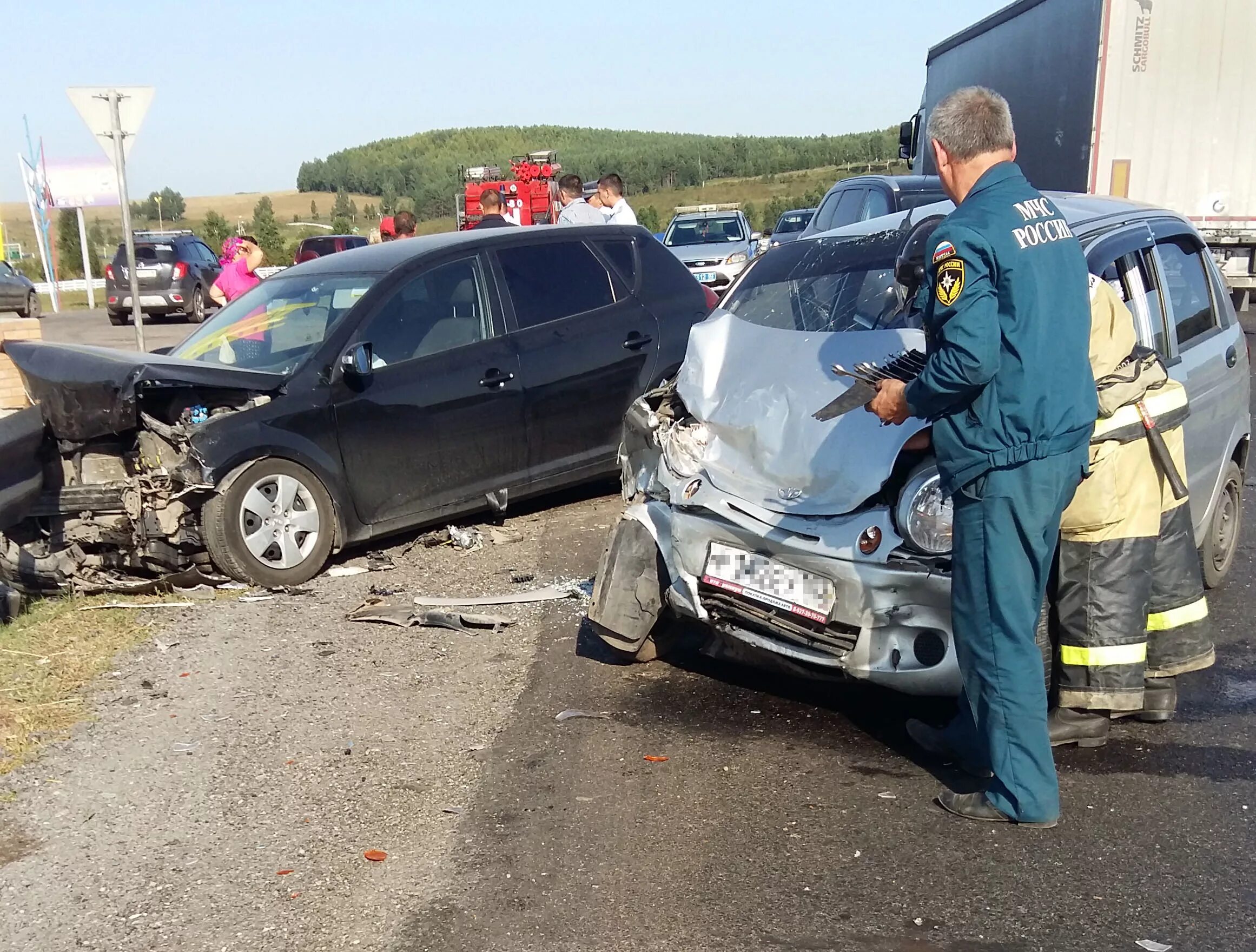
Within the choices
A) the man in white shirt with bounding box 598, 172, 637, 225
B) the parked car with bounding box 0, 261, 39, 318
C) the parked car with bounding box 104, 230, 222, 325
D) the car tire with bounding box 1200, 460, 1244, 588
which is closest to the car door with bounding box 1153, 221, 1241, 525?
the car tire with bounding box 1200, 460, 1244, 588

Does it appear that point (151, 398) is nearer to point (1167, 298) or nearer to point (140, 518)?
point (140, 518)

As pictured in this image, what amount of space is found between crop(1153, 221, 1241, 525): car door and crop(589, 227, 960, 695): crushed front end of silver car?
122 centimetres

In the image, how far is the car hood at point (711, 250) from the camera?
2138cm

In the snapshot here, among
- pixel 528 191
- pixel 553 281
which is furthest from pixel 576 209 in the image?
pixel 528 191

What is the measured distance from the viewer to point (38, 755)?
4.43 meters

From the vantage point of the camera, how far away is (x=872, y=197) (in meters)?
12.3

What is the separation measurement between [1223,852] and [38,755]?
4.05m

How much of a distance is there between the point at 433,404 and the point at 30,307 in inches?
941

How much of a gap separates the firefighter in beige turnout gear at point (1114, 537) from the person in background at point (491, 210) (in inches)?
312

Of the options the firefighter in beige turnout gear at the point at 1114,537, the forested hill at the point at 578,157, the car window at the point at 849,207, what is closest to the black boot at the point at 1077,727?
Answer: the firefighter in beige turnout gear at the point at 1114,537

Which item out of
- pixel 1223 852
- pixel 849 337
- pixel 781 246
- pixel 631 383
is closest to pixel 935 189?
pixel 631 383

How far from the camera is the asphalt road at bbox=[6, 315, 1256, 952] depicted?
3139 mm

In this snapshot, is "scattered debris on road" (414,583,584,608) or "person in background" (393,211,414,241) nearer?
"scattered debris on road" (414,583,584,608)

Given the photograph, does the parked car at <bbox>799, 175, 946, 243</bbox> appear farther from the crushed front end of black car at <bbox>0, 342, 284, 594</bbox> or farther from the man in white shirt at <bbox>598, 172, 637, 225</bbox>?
the crushed front end of black car at <bbox>0, 342, 284, 594</bbox>
